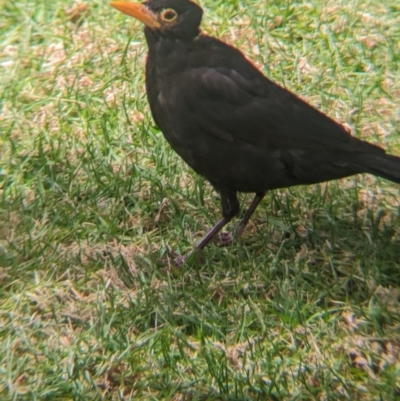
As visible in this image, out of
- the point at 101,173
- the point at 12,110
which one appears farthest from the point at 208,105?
the point at 12,110

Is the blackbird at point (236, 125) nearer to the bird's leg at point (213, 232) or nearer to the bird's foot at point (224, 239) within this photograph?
the bird's leg at point (213, 232)

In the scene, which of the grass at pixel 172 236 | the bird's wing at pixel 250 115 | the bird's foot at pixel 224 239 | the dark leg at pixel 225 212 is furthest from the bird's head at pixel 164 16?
the bird's foot at pixel 224 239

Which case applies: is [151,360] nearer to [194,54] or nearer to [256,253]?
[256,253]

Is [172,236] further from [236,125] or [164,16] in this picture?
[164,16]

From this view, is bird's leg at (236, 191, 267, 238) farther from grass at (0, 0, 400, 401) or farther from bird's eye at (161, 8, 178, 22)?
bird's eye at (161, 8, 178, 22)

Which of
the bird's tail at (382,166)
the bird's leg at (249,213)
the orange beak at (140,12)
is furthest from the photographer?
the bird's leg at (249,213)

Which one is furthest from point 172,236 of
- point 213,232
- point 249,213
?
point 249,213

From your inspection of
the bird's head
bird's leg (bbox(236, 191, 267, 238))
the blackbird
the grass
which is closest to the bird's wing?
the blackbird

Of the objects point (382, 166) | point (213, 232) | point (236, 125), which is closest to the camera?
Answer: point (382, 166)
